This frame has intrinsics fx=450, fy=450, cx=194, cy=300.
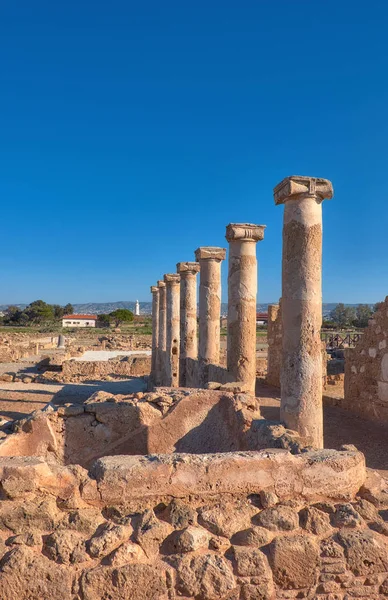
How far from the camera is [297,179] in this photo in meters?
5.71

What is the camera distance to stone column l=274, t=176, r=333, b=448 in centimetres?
571

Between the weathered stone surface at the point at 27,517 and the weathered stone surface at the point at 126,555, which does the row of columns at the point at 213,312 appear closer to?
the weathered stone surface at the point at 126,555

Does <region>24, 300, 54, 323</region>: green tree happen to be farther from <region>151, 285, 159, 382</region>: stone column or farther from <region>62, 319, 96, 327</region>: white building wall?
<region>151, 285, 159, 382</region>: stone column

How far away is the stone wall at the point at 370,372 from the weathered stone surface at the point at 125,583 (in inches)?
293

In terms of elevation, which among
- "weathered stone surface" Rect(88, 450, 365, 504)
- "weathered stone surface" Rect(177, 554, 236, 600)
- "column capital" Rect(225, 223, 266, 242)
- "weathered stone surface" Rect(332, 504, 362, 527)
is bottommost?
"weathered stone surface" Rect(177, 554, 236, 600)

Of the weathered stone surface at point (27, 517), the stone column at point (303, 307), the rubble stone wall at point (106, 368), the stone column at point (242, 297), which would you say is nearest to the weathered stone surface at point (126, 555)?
the weathered stone surface at point (27, 517)

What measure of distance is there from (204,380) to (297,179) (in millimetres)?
5567

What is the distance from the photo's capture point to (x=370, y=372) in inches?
374

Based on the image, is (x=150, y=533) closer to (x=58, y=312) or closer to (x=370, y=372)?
(x=370, y=372)

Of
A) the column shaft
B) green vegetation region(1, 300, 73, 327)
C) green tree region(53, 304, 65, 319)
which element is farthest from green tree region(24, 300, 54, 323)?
the column shaft

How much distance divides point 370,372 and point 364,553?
284 inches

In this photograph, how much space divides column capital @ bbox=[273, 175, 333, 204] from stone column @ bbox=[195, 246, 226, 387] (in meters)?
4.67

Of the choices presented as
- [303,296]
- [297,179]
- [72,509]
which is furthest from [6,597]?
[297,179]

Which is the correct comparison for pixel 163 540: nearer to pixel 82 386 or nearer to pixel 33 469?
pixel 33 469
